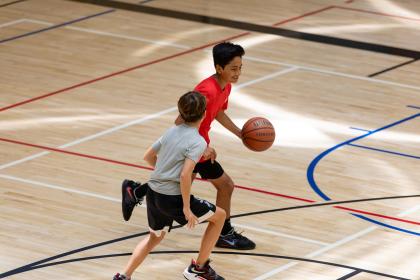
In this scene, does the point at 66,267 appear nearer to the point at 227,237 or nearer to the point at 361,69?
the point at 227,237

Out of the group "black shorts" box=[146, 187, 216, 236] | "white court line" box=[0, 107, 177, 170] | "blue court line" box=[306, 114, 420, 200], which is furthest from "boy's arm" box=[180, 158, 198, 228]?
"white court line" box=[0, 107, 177, 170]

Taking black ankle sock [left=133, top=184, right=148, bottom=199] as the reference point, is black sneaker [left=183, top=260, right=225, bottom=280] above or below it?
below

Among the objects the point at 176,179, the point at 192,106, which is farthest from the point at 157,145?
the point at 192,106

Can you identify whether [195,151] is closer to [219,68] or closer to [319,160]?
[219,68]

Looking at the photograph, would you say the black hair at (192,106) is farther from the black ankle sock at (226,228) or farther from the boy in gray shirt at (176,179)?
the black ankle sock at (226,228)

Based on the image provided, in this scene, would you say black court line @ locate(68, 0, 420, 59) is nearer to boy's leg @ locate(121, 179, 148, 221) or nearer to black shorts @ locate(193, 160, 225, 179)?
black shorts @ locate(193, 160, 225, 179)

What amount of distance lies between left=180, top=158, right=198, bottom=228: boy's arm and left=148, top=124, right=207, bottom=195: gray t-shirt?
0.06 m

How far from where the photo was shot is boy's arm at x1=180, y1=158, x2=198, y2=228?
309 inches

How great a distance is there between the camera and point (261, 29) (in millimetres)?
16922

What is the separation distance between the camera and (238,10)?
18.0 metres

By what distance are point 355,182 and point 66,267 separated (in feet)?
10.9

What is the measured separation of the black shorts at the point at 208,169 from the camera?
354 inches

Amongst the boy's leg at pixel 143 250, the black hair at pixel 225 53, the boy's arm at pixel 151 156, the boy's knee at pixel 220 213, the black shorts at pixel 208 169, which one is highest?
the black hair at pixel 225 53

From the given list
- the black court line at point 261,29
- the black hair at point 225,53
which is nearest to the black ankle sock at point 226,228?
the black hair at point 225,53
